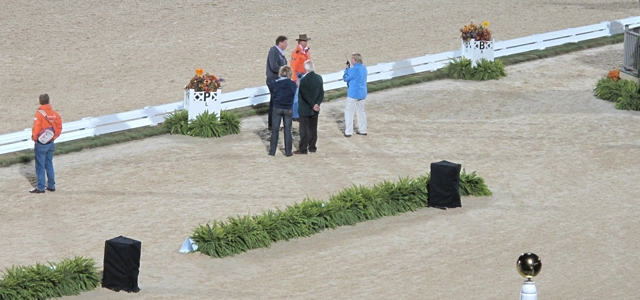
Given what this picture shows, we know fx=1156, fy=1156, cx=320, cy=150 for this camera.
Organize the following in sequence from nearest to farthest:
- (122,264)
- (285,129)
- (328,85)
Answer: (122,264), (285,129), (328,85)

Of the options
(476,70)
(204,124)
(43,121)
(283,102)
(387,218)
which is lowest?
(387,218)

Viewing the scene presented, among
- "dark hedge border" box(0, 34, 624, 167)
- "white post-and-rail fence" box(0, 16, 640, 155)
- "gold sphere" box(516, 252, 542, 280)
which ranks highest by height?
"white post-and-rail fence" box(0, 16, 640, 155)

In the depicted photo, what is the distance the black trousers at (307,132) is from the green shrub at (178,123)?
239cm

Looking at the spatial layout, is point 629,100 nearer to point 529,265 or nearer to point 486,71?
point 486,71

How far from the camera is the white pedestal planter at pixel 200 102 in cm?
1959

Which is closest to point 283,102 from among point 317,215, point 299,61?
point 299,61

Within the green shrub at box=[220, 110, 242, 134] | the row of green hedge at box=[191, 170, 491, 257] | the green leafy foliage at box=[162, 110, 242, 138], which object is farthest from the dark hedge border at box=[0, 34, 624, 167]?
the row of green hedge at box=[191, 170, 491, 257]

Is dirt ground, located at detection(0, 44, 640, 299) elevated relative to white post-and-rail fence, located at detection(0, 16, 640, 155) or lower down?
lower down

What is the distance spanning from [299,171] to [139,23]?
44.8 feet

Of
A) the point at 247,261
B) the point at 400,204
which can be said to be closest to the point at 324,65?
the point at 400,204

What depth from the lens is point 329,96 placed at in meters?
22.6

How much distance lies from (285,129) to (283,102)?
17.2 inches

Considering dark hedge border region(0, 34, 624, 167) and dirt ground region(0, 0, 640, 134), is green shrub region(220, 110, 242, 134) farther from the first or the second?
dirt ground region(0, 0, 640, 134)

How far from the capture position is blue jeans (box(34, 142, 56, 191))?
16.0 meters
